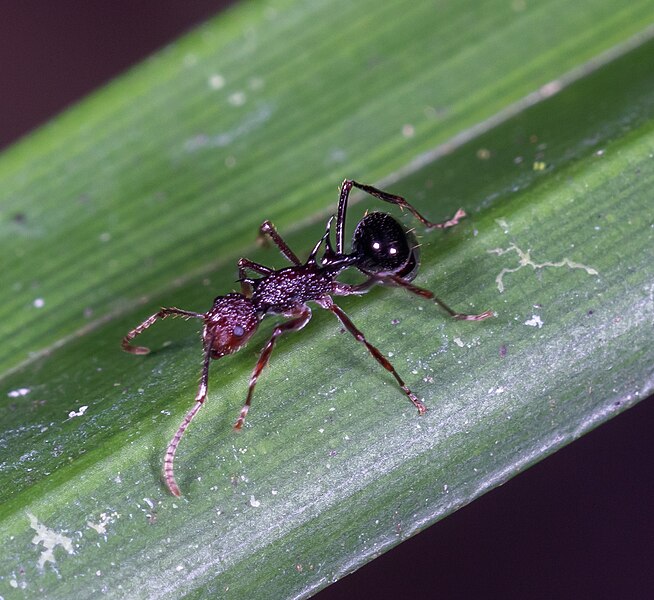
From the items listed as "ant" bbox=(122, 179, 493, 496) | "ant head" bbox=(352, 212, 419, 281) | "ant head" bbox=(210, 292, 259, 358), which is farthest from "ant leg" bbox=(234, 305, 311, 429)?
"ant head" bbox=(352, 212, 419, 281)

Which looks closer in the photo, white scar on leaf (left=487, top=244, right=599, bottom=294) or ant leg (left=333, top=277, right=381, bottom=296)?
white scar on leaf (left=487, top=244, right=599, bottom=294)

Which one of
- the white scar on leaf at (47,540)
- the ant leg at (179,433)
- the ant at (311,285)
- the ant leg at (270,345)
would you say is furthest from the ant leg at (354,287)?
the white scar on leaf at (47,540)

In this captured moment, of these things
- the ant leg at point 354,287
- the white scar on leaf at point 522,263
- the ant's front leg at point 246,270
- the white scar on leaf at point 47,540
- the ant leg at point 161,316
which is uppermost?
the ant leg at point 161,316

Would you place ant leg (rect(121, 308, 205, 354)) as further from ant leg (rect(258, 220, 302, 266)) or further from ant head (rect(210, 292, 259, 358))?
ant leg (rect(258, 220, 302, 266))

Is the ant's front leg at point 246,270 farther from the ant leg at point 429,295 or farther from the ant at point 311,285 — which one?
the ant leg at point 429,295

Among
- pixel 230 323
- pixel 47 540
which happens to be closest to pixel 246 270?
pixel 230 323

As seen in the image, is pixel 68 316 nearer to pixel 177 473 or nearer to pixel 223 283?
pixel 223 283

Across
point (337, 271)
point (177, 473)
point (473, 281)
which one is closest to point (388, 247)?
point (337, 271)

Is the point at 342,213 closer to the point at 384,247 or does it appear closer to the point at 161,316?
the point at 384,247
